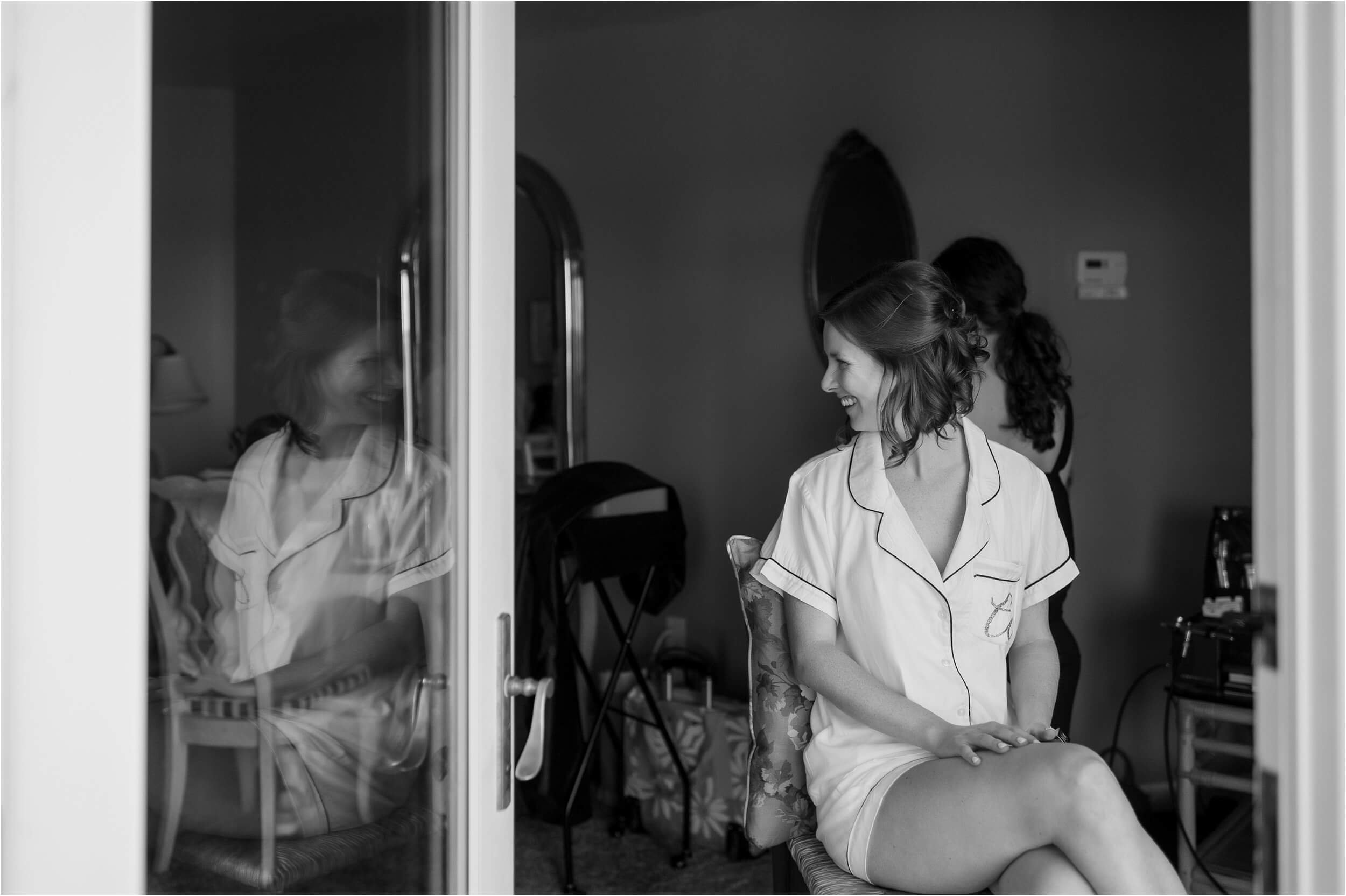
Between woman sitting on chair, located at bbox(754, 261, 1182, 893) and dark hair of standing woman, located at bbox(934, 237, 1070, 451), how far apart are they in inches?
20.1

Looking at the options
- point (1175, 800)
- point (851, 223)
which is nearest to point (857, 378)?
point (851, 223)

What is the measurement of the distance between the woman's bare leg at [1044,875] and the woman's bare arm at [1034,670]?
317mm

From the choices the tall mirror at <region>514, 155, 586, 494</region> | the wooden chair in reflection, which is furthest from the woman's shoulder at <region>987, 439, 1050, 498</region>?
the tall mirror at <region>514, 155, 586, 494</region>

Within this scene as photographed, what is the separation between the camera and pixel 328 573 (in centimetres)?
110

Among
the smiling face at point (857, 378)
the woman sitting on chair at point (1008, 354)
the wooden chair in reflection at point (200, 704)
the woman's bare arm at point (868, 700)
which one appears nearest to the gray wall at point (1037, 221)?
the woman sitting on chair at point (1008, 354)

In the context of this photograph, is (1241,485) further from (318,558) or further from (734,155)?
(318,558)

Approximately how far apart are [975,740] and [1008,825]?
0.12 metres

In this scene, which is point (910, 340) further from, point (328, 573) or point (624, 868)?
point (624, 868)

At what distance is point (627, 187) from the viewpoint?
3934 mm

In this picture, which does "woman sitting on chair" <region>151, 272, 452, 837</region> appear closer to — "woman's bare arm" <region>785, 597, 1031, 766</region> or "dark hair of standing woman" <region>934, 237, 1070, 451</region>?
"woman's bare arm" <region>785, 597, 1031, 766</region>

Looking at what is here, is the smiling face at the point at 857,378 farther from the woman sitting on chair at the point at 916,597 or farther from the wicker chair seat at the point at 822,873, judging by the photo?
the wicker chair seat at the point at 822,873

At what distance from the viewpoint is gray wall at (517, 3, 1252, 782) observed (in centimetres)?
338

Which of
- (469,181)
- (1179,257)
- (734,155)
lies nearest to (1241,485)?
(1179,257)

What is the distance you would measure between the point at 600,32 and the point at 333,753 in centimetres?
332
